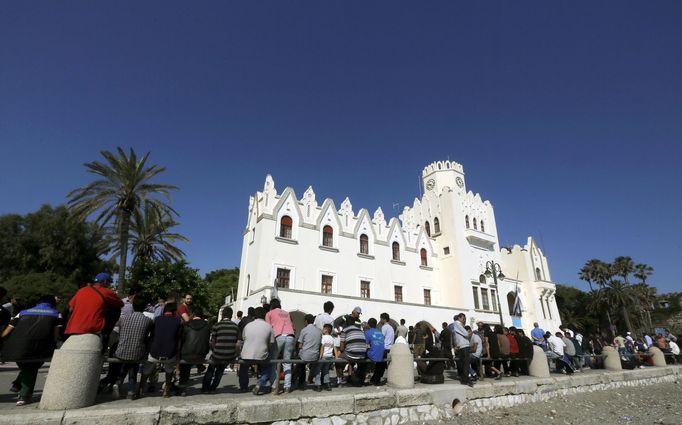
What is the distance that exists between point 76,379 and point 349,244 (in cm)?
2182

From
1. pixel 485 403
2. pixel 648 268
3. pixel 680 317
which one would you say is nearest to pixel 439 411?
pixel 485 403

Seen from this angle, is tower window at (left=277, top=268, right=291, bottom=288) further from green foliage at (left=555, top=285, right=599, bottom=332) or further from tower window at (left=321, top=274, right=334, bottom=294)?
green foliage at (left=555, top=285, right=599, bottom=332)

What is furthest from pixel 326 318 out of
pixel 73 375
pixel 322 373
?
pixel 73 375

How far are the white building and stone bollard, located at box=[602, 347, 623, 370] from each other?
6573mm

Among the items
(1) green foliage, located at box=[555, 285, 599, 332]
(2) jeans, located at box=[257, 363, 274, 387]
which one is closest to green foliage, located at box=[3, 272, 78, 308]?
(2) jeans, located at box=[257, 363, 274, 387]

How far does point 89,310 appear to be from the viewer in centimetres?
517

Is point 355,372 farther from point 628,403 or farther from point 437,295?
point 437,295

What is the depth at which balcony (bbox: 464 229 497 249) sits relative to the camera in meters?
31.1

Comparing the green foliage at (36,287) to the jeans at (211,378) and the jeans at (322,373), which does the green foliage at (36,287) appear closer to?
the jeans at (211,378)

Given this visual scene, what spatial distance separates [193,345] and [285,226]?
17.8 m

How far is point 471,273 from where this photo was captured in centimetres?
→ 2998

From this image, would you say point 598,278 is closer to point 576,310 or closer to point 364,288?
point 576,310

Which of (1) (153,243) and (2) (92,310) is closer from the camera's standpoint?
(2) (92,310)

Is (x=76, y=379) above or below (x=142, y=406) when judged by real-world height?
above
